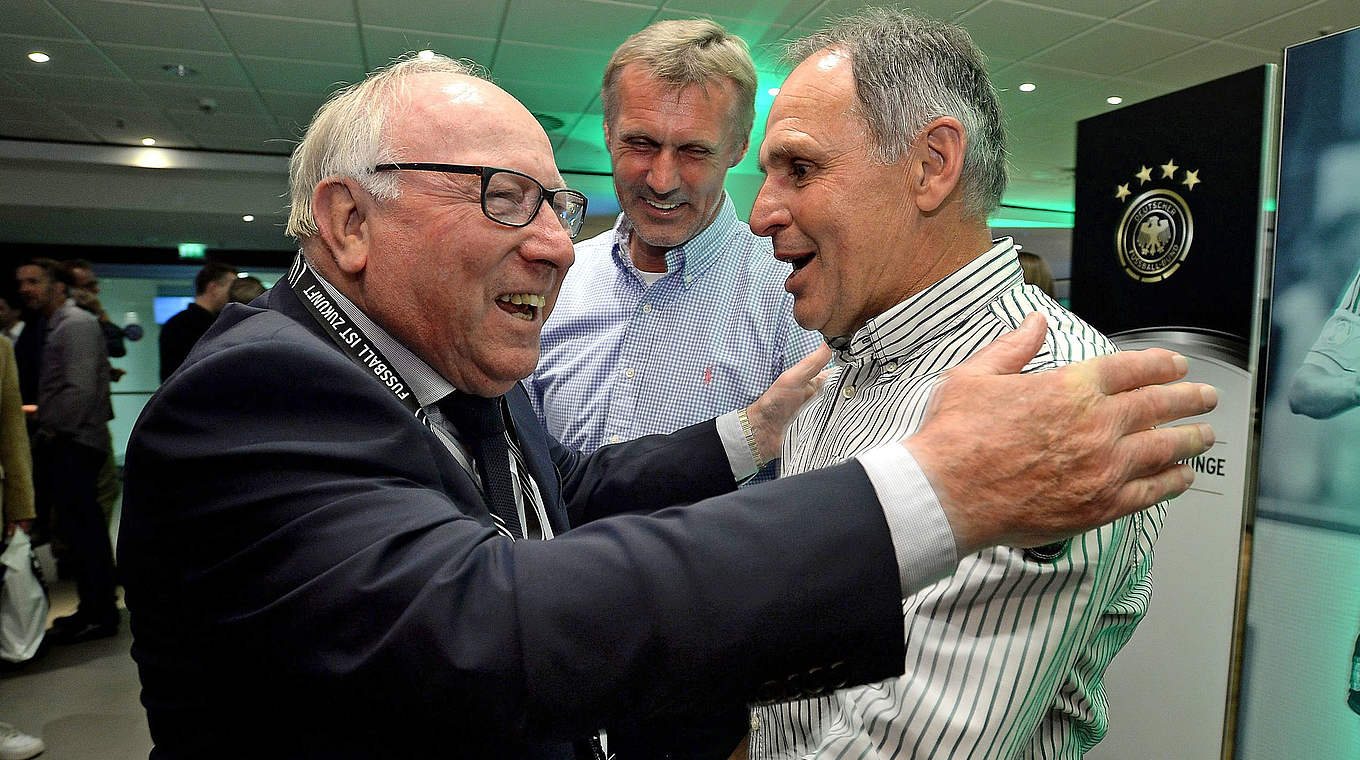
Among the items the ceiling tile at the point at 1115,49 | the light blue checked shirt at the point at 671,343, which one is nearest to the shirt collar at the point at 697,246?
the light blue checked shirt at the point at 671,343

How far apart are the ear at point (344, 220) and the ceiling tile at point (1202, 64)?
6421 mm

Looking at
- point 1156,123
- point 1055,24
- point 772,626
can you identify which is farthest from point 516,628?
point 1055,24

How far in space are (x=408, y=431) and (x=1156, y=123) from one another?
2.50 meters

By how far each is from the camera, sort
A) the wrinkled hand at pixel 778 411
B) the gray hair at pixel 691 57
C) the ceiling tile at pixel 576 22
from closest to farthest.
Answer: the wrinkled hand at pixel 778 411, the gray hair at pixel 691 57, the ceiling tile at pixel 576 22

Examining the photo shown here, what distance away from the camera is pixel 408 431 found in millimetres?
858

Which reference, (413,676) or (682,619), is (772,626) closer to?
(682,619)

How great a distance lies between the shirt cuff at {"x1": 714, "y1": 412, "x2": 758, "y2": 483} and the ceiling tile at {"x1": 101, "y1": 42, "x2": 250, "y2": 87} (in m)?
6.34

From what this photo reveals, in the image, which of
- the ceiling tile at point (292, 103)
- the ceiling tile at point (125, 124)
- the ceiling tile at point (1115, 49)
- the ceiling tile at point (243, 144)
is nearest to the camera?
the ceiling tile at point (1115, 49)

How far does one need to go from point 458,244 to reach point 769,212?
51 cm

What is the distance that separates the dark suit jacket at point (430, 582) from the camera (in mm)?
689

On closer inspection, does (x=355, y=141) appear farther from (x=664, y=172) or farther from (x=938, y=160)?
(x=664, y=172)

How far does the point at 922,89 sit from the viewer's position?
4.00 feet

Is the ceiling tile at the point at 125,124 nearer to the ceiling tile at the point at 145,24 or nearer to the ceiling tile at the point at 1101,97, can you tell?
the ceiling tile at the point at 145,24

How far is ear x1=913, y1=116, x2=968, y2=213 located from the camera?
122cm
